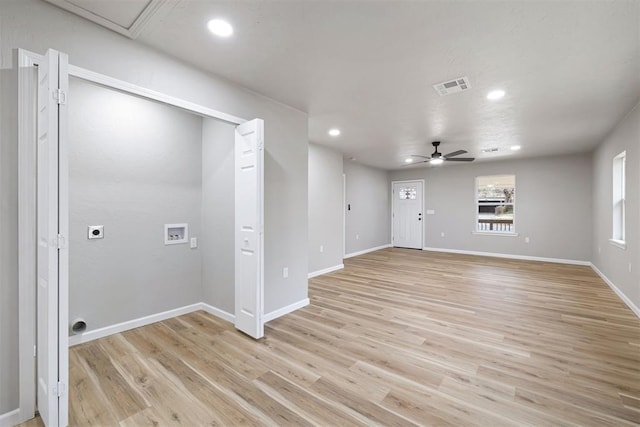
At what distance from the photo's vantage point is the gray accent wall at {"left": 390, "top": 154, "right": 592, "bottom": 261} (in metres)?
6.43

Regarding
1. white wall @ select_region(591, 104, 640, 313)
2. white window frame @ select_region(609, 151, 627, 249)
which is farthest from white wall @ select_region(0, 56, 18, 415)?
white window frame @ select_region(609, 151, 627, 249)

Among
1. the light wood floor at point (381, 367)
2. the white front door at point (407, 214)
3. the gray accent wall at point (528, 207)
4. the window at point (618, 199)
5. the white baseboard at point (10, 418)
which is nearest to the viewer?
the white baseboard at point (10, 418)

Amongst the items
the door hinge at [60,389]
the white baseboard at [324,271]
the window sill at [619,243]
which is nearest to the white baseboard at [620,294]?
the window sill at [619,243]

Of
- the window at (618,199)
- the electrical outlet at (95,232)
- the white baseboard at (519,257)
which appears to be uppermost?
the window at (618,199)

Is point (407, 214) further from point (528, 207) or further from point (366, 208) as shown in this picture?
point (528, 207)

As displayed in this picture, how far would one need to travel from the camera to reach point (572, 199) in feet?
21.4

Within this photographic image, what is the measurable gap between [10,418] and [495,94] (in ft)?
15.5

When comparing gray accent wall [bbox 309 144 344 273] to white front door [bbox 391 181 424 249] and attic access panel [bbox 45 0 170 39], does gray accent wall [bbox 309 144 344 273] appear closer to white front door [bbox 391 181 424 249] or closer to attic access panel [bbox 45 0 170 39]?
attic access panel [bbox 45 0 170 39]

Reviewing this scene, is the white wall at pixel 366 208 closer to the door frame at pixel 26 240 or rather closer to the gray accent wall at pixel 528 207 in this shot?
the gray accent wall at pixel 528 207

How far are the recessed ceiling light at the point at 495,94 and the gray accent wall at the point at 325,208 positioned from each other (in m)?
3.00

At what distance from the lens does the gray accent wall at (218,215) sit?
3.26 m

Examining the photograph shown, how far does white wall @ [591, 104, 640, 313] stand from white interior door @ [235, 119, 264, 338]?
14.4 ft

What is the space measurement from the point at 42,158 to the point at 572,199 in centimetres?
898

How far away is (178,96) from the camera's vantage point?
92.4 inches
